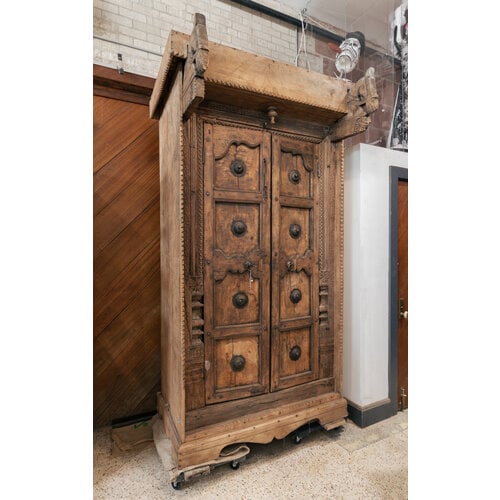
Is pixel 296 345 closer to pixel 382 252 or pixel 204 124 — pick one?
pixel 382 252

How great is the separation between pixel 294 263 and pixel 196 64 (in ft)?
4.30

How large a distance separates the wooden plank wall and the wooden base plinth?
56 centimetres

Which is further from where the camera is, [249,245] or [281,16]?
[281,16]

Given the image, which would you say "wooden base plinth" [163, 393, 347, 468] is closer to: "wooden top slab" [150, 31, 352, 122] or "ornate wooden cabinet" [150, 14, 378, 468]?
"ornate wooden cabinet" [150, 14, 378, 468]

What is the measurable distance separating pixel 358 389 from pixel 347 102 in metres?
2.14

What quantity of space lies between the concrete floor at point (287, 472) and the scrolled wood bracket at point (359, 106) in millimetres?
2167

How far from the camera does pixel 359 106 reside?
78.6 inches

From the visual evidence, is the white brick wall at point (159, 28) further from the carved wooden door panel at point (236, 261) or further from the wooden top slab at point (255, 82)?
the carved wooden door panel at point (236, 261)

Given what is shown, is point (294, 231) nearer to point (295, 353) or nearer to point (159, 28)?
point (295, 353)

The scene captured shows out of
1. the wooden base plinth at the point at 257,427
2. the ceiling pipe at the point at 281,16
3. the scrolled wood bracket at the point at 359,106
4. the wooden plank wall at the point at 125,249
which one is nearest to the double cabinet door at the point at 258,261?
the wooden base plinth at the point at 257,427

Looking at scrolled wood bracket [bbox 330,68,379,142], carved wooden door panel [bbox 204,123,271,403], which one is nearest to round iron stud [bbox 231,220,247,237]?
carved wooden door panel [bbox 204,123,271,403]

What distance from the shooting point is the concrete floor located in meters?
1.68

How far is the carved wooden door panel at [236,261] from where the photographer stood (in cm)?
184

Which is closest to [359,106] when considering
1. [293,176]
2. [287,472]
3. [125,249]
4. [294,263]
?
[293,176]
